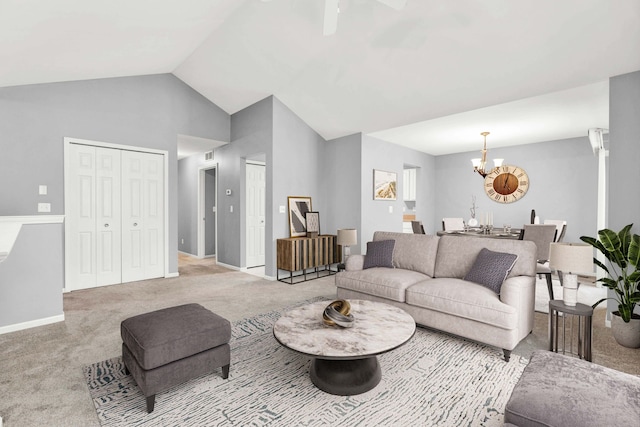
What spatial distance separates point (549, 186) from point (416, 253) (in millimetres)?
Result: 4450

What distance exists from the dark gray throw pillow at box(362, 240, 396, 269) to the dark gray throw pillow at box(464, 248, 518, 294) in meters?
0.92

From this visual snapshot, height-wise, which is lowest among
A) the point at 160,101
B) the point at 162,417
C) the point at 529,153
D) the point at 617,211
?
the point at 162,417

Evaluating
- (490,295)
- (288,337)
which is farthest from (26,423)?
(490,295)

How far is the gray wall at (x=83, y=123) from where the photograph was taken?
4004 millimetres

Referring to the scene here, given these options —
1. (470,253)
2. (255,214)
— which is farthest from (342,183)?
(470,253)

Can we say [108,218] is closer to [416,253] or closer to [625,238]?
[416,253]

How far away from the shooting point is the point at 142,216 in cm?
518

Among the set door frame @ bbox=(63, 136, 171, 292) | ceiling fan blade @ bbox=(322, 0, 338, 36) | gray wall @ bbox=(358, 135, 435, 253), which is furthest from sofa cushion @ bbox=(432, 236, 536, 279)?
door frame @ bbox=(63, 136, 171, 292)

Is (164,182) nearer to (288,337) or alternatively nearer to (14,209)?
(14,209)

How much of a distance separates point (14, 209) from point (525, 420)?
18.1 feet

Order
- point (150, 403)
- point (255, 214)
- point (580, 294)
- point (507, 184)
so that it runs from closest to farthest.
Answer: point (150, 403)
point (580, 294)
point (255, 214)
point (507, 184)

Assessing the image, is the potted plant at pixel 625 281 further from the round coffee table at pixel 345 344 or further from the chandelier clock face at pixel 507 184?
the chandelier clock face at pixel 507 184

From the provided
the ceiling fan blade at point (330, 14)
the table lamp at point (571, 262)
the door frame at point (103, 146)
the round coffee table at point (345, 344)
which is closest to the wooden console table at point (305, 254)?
the door frame at point (103, 146)

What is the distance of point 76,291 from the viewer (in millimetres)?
4496
